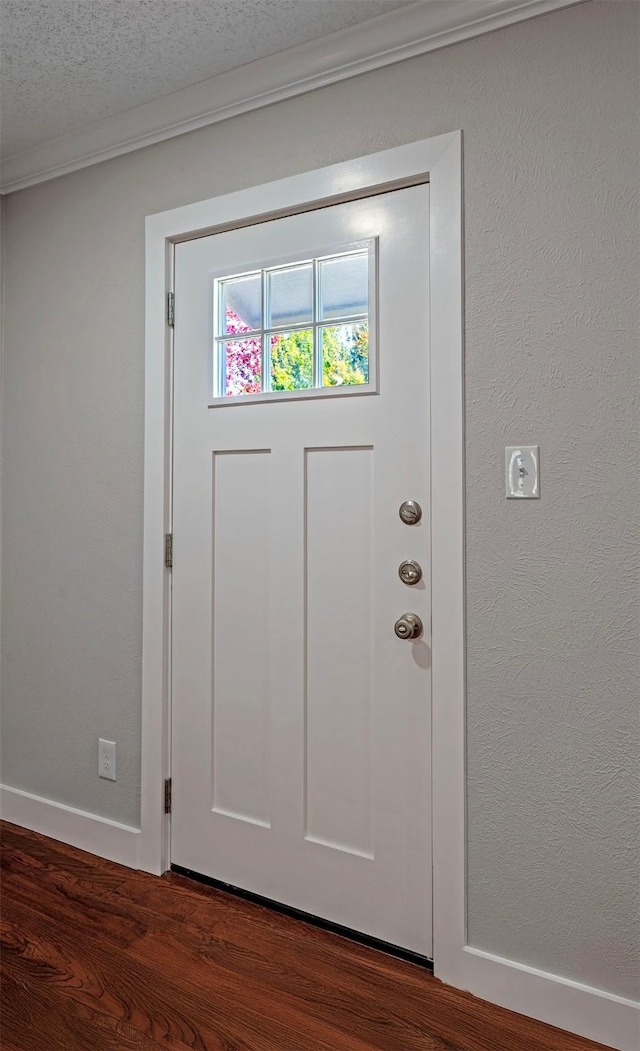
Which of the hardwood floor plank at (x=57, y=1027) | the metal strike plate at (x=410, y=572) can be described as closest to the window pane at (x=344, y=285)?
the metal strike plate at (x=410, y=572)

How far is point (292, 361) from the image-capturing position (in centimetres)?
195

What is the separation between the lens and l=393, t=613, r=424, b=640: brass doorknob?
1730 mm

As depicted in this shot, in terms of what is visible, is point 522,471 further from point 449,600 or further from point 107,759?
point 107,759

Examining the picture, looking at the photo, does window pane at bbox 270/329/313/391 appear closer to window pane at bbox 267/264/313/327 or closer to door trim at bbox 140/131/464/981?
window pane at bbox 267/264/313/327

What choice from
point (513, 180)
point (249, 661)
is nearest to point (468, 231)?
point (513, 180)

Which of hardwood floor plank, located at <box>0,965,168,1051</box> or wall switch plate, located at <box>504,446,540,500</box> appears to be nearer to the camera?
hardwood floor plank, located at <box>0,965,168,1051</box>

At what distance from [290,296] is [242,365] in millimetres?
248

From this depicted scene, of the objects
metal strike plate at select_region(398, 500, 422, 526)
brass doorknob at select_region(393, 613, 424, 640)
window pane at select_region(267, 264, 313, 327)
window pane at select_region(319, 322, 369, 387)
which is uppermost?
window pane at select_region(267, 264, 313, 327)

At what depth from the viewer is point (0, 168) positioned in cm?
253

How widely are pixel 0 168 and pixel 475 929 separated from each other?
2886mm

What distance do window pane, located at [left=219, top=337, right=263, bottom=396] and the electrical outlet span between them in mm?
1226

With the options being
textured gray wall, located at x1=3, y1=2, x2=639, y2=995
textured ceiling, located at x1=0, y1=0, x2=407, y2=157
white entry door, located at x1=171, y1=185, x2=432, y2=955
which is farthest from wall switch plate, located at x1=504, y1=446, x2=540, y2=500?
textured ceiling, located at x1=0, y1=0, x2=407, y2=157

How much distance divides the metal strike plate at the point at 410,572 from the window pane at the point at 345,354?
1.61 feet

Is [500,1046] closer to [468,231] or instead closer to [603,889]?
[603,889]
